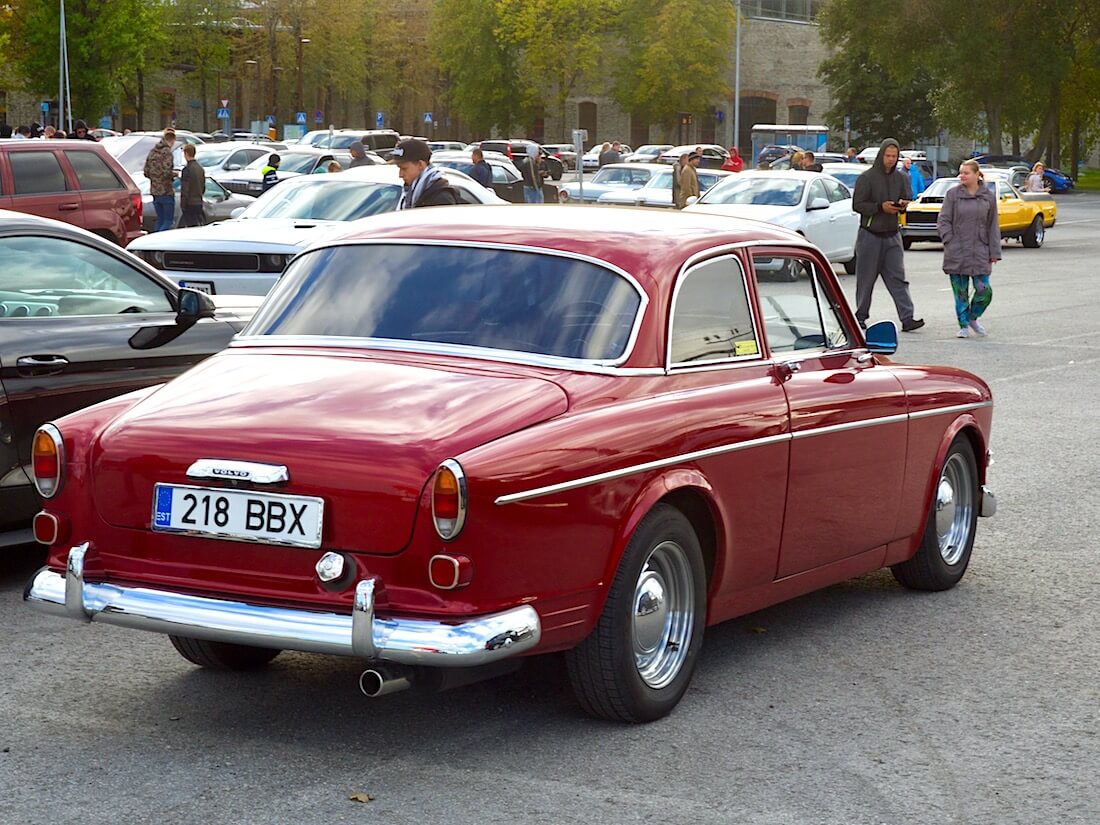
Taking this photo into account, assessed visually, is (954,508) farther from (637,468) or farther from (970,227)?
(970,227)

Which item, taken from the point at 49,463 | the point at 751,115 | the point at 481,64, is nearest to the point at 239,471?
the point at 49,463

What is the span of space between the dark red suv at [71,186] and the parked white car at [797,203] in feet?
30.9

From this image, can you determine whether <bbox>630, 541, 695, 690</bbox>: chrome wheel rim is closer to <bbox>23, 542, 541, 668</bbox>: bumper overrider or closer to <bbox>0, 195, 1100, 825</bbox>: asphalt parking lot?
<bbox>0, 195, 1100, 825</bbox>: asphalt parking lot

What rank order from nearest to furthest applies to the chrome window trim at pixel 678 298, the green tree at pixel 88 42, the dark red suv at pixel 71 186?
the chrome window trim at pixel 678 298
the dark red suv at pixel 71 186
the green tree at pixel 88 42

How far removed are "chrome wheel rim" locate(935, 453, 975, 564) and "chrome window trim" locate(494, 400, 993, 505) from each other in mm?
279

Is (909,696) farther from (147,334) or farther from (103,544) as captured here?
(147,334)

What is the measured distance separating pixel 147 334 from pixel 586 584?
369 cm

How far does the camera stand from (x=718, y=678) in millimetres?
6219

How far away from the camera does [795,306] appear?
22.6 ft

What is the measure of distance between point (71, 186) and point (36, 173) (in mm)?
450

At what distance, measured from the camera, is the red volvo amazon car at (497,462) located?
5.00 m

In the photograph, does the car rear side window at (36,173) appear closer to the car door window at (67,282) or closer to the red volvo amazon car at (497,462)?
the car door window at (67,282)

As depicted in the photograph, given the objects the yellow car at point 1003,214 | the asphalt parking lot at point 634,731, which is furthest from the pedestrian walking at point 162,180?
the asphalt parking lot at point 634,731

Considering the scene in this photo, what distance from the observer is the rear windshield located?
5852 millimetres
